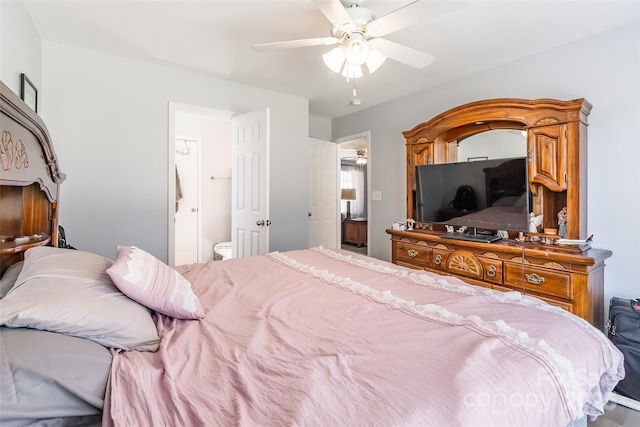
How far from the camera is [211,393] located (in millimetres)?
784

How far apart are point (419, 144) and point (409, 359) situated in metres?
2.88

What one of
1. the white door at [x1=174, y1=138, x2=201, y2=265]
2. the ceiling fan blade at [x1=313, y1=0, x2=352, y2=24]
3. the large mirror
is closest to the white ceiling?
the ceiling fan blade at [x1=313, y1=0, x2=352, y2=24]

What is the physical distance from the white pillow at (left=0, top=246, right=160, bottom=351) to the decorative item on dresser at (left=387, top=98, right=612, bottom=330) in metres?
2.48

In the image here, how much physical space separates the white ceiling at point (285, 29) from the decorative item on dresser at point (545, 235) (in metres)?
0.52

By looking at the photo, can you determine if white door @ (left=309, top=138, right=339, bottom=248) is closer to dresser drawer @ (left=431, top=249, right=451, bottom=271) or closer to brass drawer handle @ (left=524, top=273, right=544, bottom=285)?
dresser drawer @ (left=431, top=249, right=451, bottom=271)

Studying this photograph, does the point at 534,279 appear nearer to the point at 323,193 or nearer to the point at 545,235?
the point at 545,235

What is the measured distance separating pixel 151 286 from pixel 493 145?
312 cm

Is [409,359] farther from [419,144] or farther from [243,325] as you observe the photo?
[419,144]

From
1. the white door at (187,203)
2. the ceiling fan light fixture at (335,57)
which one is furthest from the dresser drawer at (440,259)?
the white door at (187,203)

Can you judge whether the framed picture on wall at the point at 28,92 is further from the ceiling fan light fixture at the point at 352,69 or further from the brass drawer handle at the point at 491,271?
the brass drawer handle at the point at 491,271

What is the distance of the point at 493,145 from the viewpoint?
302 centimetres

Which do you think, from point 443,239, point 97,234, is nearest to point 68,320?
point 97,234

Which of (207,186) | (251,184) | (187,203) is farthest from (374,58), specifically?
(187,203)

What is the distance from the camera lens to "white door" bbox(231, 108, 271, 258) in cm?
318
